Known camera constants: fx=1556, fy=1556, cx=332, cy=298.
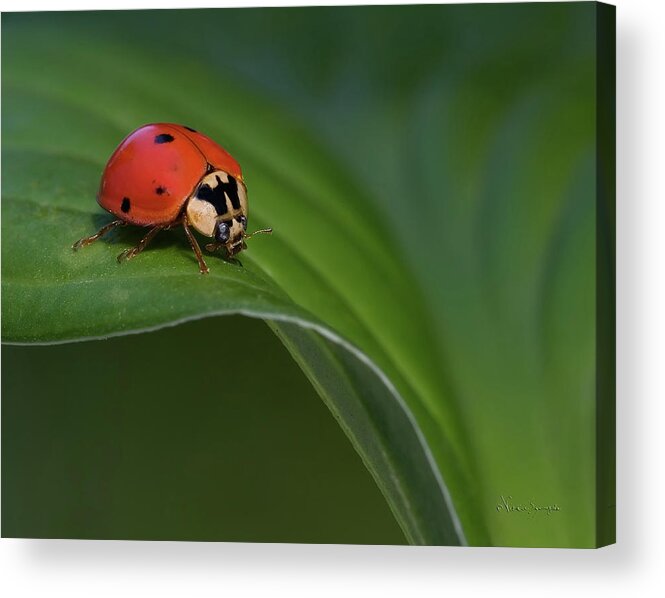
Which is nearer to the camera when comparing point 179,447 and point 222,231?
point 222,231

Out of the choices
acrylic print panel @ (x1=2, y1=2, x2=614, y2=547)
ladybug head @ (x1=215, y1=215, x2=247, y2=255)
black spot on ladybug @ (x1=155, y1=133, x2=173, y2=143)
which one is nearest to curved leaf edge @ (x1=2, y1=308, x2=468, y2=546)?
acrylic print panel @ (x1=2, y1=2, x2=614, y2=547)

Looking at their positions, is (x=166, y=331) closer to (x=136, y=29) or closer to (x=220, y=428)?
(x=220, y=428)

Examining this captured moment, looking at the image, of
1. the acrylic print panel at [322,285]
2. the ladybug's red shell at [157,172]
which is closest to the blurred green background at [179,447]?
the acrylic print panel at [322,285]
